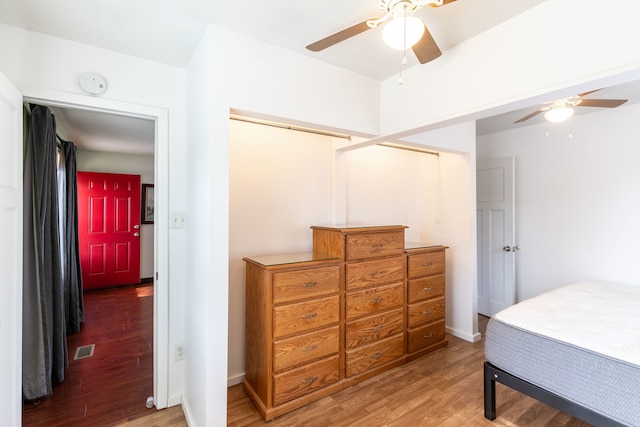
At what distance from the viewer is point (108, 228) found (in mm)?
5109

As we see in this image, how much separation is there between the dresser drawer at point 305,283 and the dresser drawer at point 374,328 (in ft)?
1.27

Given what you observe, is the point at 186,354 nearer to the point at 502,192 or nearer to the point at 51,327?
the point at 51,327

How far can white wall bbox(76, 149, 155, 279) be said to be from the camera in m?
5.04

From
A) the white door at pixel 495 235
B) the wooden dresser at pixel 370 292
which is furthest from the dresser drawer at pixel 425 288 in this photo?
the white door at pixel 495 235

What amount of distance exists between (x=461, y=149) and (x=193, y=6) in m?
2.68

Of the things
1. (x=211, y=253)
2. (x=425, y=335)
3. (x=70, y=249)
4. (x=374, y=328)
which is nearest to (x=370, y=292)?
(x=374, y=328)

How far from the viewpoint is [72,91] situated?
5.96 feet

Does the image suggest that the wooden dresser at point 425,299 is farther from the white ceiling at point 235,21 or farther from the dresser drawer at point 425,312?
the white ceiling at point 235,21

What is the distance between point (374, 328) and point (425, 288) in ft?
2.41

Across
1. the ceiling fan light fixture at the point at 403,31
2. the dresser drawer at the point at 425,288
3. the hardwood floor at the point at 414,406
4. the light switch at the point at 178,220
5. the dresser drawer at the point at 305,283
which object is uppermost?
the ceiling fan light fixture at the point at 403,31

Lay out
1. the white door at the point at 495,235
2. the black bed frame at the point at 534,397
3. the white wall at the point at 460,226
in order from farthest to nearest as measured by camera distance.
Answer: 1. the white door at the point at 495,235
2. the white wall at the point at 460,226
3. the black bed frame at the point at 534,397

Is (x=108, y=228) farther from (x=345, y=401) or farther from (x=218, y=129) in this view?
(x=345, y=401)

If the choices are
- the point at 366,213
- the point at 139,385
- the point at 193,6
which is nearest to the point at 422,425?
the point at 366,213

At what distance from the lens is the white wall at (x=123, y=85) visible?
1.70 m
